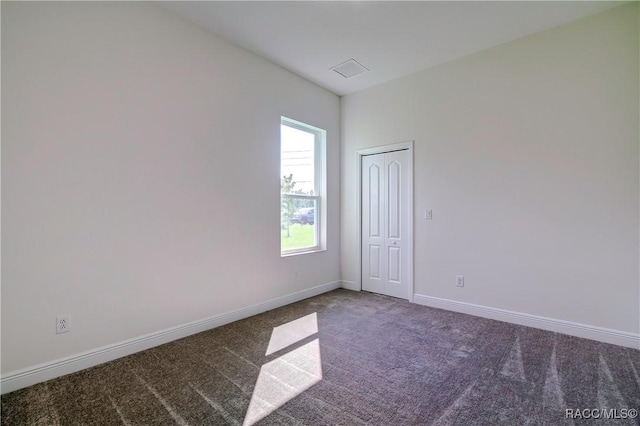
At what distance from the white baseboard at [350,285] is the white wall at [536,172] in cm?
97

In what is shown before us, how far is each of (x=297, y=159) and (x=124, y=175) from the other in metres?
2.21

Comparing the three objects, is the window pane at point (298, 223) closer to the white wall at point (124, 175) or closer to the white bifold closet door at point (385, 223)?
the white wall at point (124, 175)

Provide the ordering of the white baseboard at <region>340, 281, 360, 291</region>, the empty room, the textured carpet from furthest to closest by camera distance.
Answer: the white baseboard at <region>340, 281, 360, 291</region> < the empty room < the textured carpet

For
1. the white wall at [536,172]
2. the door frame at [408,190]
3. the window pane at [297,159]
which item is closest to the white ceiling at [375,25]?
the white wall at [536,172]

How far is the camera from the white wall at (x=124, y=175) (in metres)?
2.01

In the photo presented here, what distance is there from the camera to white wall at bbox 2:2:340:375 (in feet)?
6.58

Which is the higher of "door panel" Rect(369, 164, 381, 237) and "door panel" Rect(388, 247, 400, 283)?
"door panel" Rect(369, 164, 381, 237)

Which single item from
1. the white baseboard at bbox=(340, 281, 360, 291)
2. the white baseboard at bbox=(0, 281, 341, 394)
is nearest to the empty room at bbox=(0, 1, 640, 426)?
the white baseboard at bbox=(0, 281, 341, 394)

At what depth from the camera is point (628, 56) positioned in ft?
8.57

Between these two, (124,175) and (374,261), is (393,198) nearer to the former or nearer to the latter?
(374,261)

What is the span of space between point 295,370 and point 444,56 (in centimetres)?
374

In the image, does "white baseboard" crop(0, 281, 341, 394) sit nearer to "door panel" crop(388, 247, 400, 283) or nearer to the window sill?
the window sill

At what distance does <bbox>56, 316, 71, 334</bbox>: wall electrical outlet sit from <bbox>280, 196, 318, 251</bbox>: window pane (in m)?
2.19

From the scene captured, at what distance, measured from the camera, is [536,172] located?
120 inches
